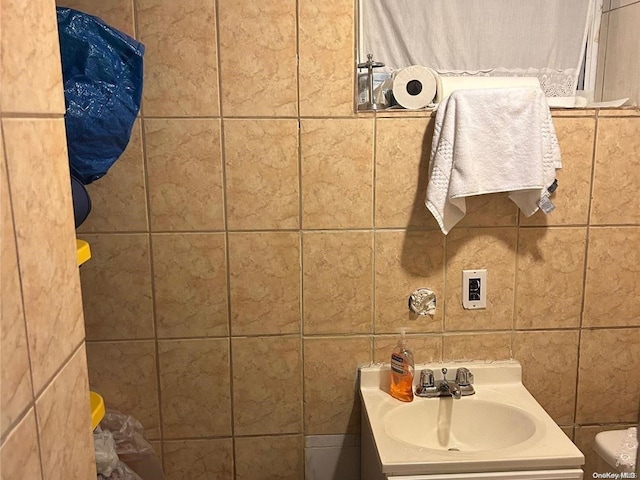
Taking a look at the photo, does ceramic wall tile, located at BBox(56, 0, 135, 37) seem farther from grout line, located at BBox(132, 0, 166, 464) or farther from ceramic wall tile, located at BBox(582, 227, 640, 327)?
ceramic wall tile, located at BBox(582, 227, 640, 327)

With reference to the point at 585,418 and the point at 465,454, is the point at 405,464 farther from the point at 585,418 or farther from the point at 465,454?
the point at 585,418

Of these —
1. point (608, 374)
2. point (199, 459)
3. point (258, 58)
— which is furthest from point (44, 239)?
point (608, 374)

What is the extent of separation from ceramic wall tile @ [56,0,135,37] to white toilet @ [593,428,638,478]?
171cm

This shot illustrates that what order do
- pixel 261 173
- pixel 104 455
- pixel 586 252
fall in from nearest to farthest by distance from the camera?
pixel 104 455 < pixel 261 173 < pixel 586 252

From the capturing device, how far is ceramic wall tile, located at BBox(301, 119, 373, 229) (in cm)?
146

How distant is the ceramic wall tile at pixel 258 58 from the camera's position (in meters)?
1.39

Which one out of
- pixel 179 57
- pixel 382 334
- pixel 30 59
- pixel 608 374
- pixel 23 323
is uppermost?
pixel 179 57

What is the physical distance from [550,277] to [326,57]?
2.88ft

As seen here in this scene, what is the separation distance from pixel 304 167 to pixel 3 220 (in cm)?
98

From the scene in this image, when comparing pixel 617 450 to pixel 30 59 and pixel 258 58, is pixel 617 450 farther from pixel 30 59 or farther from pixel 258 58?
pixel 30 59

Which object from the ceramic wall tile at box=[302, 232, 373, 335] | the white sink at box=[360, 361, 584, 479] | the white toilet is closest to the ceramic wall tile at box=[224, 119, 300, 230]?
the ceramic wall tile at box=[302, 232, 373, 335]

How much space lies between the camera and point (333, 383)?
160cm

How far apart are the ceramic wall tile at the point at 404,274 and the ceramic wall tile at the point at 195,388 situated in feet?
1.51

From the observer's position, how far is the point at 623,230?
5.15 ft
